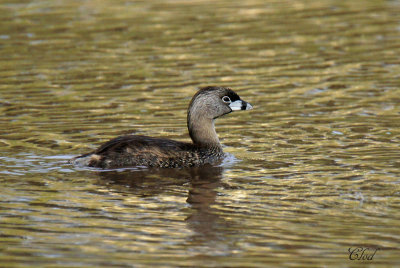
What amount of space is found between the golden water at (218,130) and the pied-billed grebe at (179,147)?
0.27 meters

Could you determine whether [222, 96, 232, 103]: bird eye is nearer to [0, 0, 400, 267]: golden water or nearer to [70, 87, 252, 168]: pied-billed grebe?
[70, 87, 252, 168]: pied-billed grebe

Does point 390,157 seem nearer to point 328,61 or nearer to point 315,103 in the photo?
point 315,103

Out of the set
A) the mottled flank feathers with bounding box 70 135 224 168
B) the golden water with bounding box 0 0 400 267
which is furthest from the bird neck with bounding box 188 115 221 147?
the mottled flank feathers with bounding box 70 135 224 168

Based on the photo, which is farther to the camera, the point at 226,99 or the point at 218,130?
the point at 218,130

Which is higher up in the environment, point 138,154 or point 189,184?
point 138,154

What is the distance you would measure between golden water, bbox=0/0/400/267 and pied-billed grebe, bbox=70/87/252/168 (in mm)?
269

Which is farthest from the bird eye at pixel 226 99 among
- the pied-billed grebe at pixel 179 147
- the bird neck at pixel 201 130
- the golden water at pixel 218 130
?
the golden water at pixel 218 130

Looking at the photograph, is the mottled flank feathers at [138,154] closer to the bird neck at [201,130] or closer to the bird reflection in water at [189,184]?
the bird reflection in water at [189,184]

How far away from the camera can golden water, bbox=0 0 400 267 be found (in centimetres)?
891

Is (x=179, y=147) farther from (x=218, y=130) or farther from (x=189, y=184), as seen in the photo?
(x=218, y=130)

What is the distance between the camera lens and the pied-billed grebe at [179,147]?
12.5m

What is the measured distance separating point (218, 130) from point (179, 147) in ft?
7.56

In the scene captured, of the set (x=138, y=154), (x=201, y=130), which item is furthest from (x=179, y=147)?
(x=201, y=130)

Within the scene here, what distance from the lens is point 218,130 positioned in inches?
593
